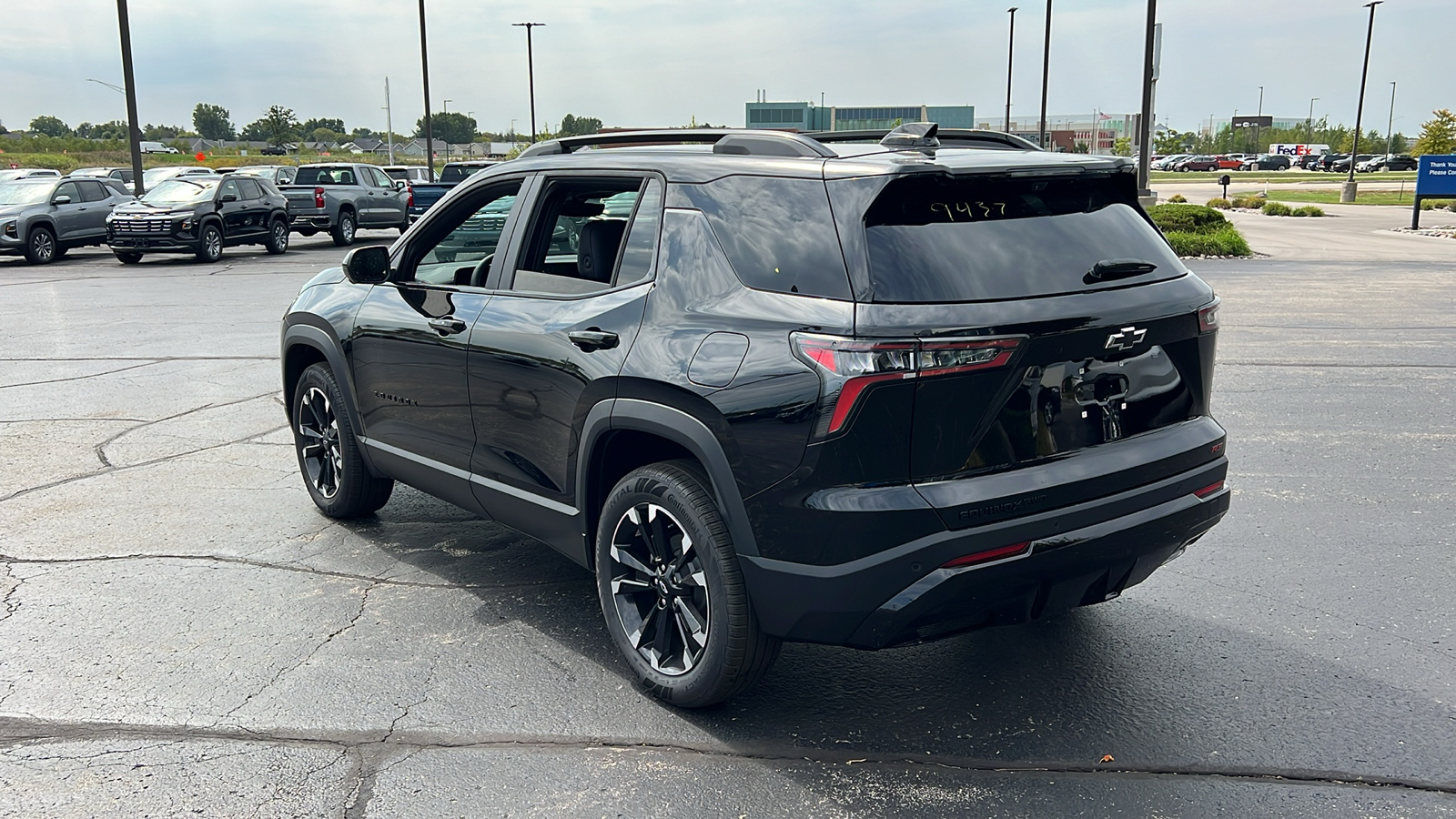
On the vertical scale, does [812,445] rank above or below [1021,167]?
below

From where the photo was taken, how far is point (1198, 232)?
77.9ft

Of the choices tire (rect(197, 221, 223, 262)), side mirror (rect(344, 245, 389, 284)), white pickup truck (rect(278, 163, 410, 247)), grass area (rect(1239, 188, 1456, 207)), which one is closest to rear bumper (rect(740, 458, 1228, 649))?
side mirror (rect(344, 245, 389, 284))

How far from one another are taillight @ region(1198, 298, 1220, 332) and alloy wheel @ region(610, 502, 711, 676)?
1.86 m

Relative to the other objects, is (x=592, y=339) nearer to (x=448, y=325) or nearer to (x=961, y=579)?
(x=448, y=325)

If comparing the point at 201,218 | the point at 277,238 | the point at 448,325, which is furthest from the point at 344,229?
the point at 448,325

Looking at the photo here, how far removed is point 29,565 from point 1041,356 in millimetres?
4763

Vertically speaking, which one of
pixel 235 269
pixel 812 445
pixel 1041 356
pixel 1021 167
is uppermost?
pixel 1021 167

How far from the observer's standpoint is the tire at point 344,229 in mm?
28922

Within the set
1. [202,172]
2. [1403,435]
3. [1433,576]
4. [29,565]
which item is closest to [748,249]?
[1433,576]

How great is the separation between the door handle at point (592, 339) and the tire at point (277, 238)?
79.7 ft

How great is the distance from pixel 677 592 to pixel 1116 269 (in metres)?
1.77

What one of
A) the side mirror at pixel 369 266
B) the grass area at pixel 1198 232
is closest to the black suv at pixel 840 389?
the side mirror at pixel 369 266

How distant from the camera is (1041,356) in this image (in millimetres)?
3350

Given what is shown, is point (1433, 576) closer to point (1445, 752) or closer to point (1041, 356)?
point (1445, 752)
